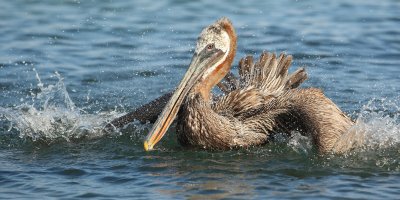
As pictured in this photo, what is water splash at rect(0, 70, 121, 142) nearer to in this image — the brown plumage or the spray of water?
the spray of water

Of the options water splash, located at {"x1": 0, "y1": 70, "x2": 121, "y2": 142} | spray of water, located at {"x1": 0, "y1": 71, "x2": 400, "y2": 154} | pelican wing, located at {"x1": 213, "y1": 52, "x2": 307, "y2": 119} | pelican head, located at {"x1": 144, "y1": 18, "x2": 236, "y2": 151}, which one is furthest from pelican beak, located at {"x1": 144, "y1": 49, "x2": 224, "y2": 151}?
water splash, located at {"x1": 0, "y1": 70, "x2": 121, "y2": 142}

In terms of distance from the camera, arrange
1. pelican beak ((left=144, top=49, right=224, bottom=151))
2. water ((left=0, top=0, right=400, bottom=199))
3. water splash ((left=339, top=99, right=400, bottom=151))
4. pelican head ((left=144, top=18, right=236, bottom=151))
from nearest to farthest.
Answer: water ((left=0, top=0, right=400, bottom=199)) < pelican beak ((left=144, top=49, right=224, bottom=151)) < pelican head ((left=144, top=18, right=236, bottom=151)) < water splash ((left=339, top=99, right=400, bottom=151))

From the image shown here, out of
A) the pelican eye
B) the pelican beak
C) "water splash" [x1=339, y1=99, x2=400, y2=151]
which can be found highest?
the pelican eye

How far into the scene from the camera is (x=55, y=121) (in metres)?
9.02

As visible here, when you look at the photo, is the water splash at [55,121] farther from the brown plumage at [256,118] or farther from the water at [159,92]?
the brown plumage at [256,118]

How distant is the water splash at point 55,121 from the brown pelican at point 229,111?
1.31 m

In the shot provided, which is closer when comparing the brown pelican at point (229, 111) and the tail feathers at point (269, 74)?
the brown pelican at point (229, 111)

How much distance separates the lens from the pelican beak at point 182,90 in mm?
7480

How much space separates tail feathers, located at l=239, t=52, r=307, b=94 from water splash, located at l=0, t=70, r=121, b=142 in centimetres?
155

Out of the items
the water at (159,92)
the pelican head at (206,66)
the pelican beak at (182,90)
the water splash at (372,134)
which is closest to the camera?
the water at (159,92)

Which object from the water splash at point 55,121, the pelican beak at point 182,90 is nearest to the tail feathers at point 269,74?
the pelican beak at point 182,90

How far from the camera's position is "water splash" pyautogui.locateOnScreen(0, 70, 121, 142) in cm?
863

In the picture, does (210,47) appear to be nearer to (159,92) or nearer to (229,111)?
(229,111)

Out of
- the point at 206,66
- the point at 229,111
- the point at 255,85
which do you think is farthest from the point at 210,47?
the point at 255,85
